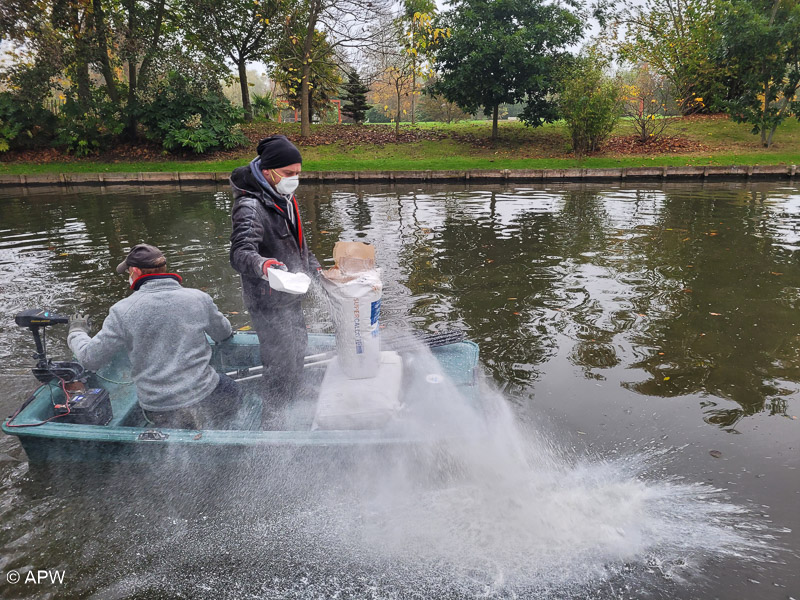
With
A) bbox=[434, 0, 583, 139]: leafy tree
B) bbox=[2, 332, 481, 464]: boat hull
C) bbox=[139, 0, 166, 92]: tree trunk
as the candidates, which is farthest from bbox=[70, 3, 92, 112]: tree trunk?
bbox=[2, 332, 481, 464]: boat hull

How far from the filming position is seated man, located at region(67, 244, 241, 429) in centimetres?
326

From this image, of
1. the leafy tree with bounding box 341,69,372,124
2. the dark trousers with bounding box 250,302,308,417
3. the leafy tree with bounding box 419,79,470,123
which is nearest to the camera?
the dark trousers with bounding box 250,302,308,417

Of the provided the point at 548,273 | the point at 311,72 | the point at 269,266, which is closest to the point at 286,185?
the point at 269,266

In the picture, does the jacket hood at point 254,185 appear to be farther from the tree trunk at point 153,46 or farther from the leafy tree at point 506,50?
the tree trunk at point 153,46

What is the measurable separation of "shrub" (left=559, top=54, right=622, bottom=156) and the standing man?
66.2ft

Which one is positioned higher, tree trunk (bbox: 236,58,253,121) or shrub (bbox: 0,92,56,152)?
tree trunk (bbox: 236,58,253,121)

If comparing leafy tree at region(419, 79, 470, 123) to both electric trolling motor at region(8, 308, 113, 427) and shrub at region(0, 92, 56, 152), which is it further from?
electric trolling motor at region(8, 308, 113, 427)

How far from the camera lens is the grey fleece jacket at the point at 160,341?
326 cm

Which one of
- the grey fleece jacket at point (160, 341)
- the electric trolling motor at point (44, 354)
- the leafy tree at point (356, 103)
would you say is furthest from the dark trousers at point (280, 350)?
the leafy tree at point (356, 103)

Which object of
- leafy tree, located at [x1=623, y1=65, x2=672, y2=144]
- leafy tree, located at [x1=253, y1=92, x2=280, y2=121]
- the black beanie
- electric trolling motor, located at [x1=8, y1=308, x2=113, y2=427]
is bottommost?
electric trolling motor, located at [x1=8, y1=308, x2=113, y2=427]

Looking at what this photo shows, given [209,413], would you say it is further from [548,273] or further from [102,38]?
[102,38]

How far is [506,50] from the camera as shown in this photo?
22.6 metres

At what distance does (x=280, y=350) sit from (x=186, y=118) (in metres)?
23.7

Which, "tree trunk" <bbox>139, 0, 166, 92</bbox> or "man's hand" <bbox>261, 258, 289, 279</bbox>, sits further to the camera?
"tree trunk" <bbox>139, 0, 166, 92</bbox>
